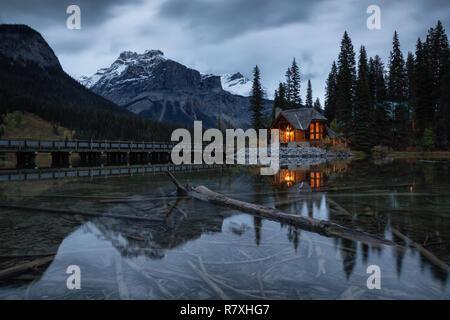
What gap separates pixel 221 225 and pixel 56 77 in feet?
678

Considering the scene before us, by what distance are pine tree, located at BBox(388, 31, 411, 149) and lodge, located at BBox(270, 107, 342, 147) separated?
1446 cm

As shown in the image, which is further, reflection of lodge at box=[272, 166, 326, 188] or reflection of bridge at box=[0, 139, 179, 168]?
reflection of bridge at box=[0, 139, 179, 168]

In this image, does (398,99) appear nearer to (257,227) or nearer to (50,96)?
(257,227)

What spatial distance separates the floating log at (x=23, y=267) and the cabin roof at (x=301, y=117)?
4974 centimetres

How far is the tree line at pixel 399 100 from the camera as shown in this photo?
5181cm

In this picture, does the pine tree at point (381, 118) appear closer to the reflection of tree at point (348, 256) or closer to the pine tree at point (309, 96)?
the pine tree at point (309, 96)

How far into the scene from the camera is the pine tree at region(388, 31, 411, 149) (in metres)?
57.6

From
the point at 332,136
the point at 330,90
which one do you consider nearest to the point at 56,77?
the point at 330,90

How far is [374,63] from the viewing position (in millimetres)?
79625

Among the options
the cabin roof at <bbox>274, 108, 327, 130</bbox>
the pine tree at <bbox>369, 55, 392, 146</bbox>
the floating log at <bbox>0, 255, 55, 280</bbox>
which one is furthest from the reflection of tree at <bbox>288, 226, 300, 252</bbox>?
the pine tree at <bbox>369, 55, 392, 146</bbox>

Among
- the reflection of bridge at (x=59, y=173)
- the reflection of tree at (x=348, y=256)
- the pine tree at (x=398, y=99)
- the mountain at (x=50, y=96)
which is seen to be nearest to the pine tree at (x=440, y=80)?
the pine tree at (x=398, y=99)

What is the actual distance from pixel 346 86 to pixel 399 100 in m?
17.1

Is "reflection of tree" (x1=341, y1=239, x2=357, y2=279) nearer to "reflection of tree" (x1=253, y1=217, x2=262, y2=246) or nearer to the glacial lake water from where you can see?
the glacial lake water
